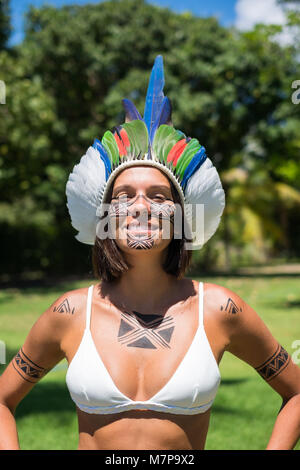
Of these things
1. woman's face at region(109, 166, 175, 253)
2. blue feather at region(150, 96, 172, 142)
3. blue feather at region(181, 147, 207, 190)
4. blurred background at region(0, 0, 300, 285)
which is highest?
blurred background at region(0, 0, 300, 285)

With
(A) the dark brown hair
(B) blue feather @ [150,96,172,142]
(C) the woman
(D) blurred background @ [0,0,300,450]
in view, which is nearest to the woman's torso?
(C) the woman

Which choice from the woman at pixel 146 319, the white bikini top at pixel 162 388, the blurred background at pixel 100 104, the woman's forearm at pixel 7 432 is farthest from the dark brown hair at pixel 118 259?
the blurred background at pixel 100 104

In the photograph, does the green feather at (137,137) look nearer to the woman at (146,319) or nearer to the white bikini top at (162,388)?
the woman at (146,319)

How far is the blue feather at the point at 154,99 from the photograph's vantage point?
2.48 meters

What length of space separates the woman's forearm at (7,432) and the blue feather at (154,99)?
4.61 feet

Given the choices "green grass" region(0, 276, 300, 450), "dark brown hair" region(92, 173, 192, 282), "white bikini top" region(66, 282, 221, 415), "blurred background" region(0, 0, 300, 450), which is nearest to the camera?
"white bikini top" region(66, 282, 221, 415)

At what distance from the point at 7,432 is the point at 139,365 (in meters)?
0.62

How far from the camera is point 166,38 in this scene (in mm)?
21453

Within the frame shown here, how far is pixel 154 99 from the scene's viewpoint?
8.30ft

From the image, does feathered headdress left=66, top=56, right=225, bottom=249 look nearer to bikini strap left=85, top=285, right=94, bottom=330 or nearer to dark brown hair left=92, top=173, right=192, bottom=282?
dark brown hair left=92, top=173, right=192, bottom=282

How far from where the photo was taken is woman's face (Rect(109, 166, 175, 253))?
226 centimetres

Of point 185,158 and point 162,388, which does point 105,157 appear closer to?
point 185,158

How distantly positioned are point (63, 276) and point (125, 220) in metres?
22.4
